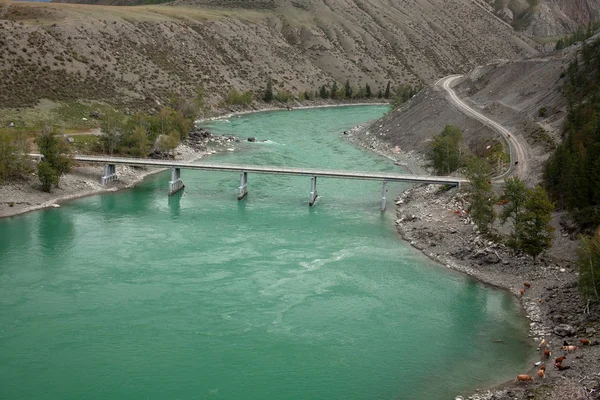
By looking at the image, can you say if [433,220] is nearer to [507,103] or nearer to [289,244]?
[289,244]

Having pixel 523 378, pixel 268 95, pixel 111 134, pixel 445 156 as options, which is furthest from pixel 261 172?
pixel 268 95

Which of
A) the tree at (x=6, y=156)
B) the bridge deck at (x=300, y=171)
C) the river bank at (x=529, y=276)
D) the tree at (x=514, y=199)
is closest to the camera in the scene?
the river bank at (x=529, y=276)

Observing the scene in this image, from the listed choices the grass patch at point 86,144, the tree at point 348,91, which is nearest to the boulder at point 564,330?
the grass patch at point 86,144

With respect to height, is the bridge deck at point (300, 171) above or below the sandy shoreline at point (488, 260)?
above

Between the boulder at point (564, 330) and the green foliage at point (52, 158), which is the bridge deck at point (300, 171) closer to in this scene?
the green foliage at point (52, 158)

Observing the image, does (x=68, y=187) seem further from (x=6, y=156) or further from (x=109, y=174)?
(x=6, y=156)

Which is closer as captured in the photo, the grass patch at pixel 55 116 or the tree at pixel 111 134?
the tree at pixel 111 134

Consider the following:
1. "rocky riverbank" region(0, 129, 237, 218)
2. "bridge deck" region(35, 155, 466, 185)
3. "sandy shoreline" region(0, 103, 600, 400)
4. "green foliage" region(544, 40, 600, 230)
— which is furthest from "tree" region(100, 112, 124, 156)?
"green foliage" region(544, 40, 600, 230)

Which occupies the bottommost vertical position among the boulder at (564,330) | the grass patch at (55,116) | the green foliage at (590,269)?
the boulder at (564,330)
